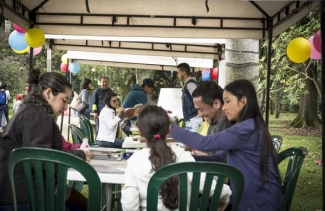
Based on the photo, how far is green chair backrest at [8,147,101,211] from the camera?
2.08 meters

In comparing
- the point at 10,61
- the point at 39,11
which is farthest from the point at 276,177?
the point at 10,61

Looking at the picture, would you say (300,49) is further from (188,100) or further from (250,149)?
(250,149)

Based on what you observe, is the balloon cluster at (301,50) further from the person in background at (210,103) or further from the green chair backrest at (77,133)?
the green chair backrest at (77,133)

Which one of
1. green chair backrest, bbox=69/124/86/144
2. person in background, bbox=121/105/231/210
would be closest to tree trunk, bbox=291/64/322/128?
green chair backrest, bbox=69/124/86/144

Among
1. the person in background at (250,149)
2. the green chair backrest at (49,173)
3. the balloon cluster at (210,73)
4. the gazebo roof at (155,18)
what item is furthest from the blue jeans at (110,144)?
the balloon cluster at (210,73)

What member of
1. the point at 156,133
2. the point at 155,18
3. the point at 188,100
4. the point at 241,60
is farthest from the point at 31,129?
the point at 241,60

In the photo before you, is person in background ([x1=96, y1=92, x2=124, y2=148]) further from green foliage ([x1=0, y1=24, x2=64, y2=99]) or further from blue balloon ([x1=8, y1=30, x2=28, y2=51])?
green foliage ([x1=0, y1=24, x2=64, y2=99])

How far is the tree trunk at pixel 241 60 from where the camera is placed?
22.7 ft

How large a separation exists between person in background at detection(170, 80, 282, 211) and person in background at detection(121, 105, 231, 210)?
26 centimetres

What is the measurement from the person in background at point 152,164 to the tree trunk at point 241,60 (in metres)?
4.75

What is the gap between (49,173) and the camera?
2125mm

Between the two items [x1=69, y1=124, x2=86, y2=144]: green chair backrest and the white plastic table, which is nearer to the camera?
the white plastic table

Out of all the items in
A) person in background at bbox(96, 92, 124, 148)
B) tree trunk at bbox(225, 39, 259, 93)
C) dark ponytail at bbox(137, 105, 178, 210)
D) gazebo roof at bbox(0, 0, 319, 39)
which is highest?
gazebo roof at bbox(0, 0, 319, 39)

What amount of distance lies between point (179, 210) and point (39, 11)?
435 cm
